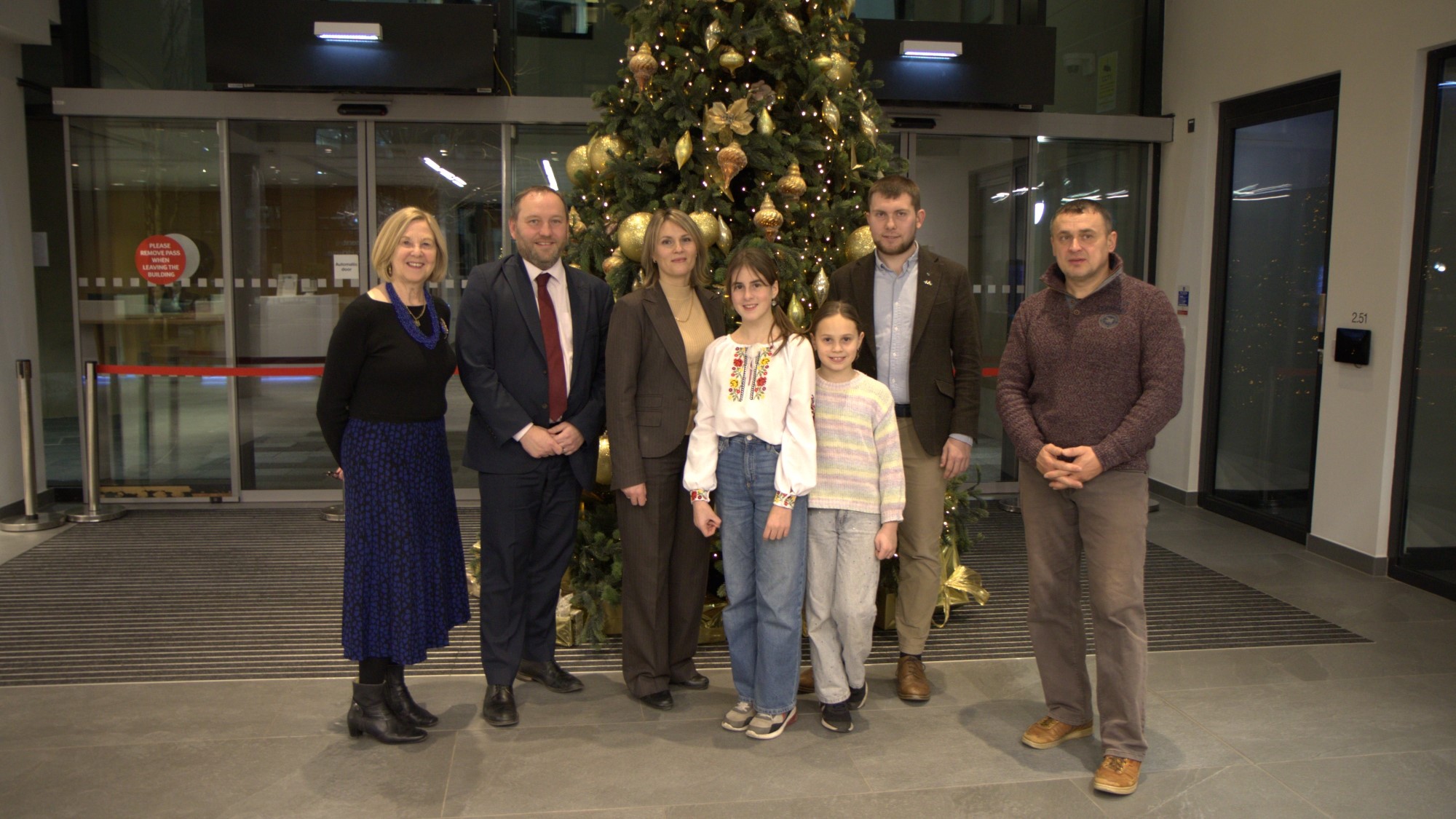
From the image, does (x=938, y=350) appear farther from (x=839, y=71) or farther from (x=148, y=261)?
(x=148, y=261)

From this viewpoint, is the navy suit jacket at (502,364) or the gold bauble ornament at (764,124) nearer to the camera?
the navy suit jacket at (502,364)

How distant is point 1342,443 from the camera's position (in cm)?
553

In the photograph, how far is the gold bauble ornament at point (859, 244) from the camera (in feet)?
13.2

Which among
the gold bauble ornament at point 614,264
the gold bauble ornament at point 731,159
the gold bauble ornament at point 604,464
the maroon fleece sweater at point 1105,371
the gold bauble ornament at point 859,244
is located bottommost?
the gold bauble ornament at point 604,464

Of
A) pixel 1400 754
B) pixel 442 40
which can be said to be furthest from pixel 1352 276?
pixel 442 40

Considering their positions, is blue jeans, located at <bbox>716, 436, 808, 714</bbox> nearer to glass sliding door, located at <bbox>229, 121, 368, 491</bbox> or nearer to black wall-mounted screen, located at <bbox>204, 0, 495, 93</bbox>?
black wall-mounted screen, located at <bbox>204, 0, 495, 93</bbox>

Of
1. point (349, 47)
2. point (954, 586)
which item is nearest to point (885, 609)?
point (954, 586)

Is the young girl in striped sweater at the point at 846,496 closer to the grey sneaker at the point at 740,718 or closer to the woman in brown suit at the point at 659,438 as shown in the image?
the grey sneaker at the point at 740,718

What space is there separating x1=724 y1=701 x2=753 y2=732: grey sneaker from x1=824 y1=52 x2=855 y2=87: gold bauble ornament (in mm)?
2367

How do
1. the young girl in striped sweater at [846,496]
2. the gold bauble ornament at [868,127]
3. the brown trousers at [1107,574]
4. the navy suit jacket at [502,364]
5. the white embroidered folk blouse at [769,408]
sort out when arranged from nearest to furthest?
the brown trousers at [1107,574], the white embroidered folk blouse at [769,408], the young girl in striped sweater at [846,496], the navy suit jacket at [502,364], the gold bauble ornament at [868,127]

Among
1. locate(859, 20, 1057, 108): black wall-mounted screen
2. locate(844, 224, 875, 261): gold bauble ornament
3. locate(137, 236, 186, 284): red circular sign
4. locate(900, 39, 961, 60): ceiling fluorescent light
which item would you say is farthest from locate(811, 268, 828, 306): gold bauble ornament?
locate(137, 236, 186, 284): red circular sign

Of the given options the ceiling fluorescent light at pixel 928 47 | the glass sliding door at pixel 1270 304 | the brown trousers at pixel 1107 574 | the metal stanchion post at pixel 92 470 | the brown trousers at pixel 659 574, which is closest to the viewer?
the brown trousers at pixel 1107 574

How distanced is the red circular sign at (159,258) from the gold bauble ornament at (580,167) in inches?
155

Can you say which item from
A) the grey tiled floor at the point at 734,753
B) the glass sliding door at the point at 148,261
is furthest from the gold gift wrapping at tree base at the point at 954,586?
the glass sliding door at the point at 148,261
